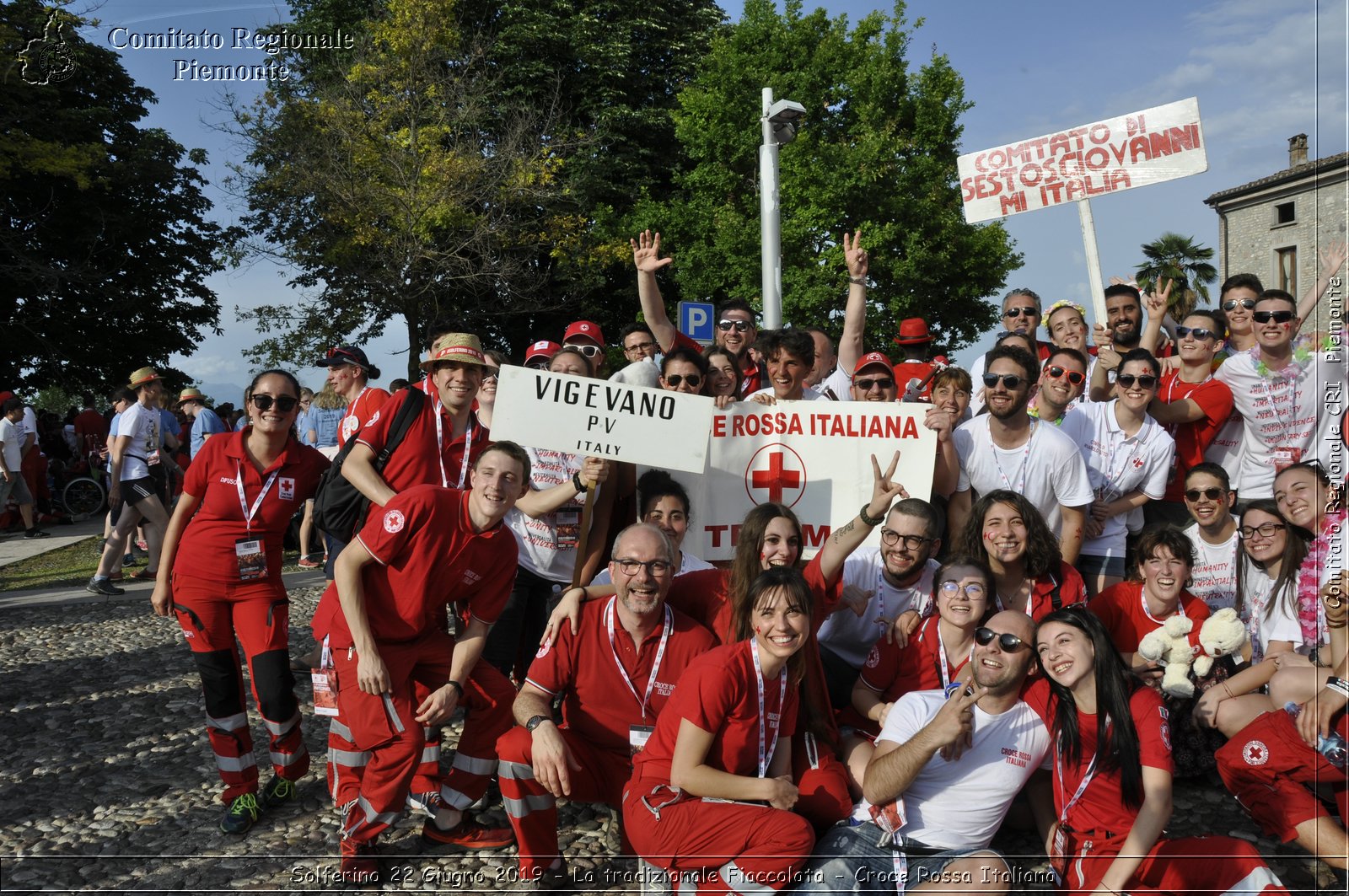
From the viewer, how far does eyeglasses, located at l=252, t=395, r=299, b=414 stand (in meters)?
4.66

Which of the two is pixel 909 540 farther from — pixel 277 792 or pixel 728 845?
pixel 277 792

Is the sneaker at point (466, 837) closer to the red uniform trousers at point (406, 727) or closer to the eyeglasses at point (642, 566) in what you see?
the red uniform trousers at point (406, 727)

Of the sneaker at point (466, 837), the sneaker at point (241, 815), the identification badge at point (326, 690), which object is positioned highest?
the identification badge at point (326, 690)

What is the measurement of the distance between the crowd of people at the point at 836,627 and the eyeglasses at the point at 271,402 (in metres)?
0.01

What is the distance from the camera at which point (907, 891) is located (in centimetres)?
350

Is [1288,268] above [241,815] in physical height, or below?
above

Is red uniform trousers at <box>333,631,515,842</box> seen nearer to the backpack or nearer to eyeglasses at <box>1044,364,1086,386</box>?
the backpack

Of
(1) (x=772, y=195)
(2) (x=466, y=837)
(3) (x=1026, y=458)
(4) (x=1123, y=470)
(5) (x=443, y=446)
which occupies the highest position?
(1) (x=772, y=195)

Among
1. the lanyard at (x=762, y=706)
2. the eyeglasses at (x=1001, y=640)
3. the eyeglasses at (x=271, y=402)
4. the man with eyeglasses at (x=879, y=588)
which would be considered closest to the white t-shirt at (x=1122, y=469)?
the man with eyeglasses at (x=879, y=588)

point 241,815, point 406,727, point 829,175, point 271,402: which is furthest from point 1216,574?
point 829,175

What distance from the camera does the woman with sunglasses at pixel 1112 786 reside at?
3387 millimetres

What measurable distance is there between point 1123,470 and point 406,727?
3914mm

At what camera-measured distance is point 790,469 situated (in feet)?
17.5

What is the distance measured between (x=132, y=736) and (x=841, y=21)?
23091mm
